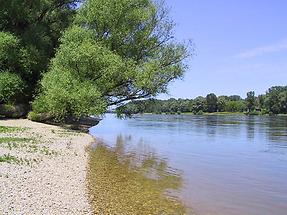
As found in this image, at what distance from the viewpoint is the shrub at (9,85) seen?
1869 inches

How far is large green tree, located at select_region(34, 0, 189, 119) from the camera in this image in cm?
4384

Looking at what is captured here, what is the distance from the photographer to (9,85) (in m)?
48.0

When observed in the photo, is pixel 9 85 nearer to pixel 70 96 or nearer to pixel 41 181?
pixel 70 96

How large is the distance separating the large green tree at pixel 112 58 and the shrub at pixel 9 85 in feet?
12.7

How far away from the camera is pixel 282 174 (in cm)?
2472

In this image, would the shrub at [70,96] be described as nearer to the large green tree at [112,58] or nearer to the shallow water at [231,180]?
the large green tree at [112,58]

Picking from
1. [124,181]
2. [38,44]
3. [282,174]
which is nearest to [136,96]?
[38,44]

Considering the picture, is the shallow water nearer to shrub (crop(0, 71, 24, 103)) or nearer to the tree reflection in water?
the tree reflection in water

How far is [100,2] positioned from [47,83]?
39.1 feet

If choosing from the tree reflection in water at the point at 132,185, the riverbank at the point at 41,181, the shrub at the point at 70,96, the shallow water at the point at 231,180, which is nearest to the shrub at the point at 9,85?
the shrub at the point at 70,96

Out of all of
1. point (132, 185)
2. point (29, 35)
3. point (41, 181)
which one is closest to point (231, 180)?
point (132, 185)

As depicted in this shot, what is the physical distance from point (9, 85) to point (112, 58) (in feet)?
44.3

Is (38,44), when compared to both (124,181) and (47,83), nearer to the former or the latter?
(47,83)

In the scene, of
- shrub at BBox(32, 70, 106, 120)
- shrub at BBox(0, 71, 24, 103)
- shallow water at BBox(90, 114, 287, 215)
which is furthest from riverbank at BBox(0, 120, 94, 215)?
shrub at BBox(0, 71, 24, 103)
